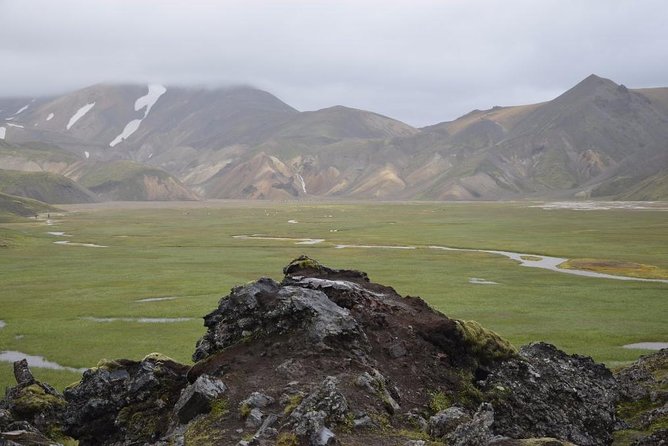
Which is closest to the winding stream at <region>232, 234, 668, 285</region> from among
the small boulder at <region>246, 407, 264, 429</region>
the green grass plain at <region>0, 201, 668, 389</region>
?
the green grass plain at <region>0, 201, 668, 389</region>

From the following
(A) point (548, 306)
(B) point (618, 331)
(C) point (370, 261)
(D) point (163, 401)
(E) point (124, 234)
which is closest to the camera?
(D) point (163, 401)

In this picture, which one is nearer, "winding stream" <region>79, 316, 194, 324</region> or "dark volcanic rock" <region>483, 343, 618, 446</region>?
"dark volcanic rock" <region>483, 343, 618, 446</region>

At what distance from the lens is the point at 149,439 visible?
56.4 feet

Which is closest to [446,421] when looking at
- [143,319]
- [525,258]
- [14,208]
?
[143,319]

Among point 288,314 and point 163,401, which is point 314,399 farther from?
point 163,401

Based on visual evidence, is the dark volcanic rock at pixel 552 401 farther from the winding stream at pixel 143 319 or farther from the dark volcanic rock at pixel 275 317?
the winding stream at pixel 143 319

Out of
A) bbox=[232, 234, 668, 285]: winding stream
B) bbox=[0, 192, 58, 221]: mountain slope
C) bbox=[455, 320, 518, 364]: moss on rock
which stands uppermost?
bbox=[0, 192, 58, 221]: mountain slope

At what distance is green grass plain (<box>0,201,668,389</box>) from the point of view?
1527 inches

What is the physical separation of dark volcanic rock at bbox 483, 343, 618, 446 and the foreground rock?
0.04m

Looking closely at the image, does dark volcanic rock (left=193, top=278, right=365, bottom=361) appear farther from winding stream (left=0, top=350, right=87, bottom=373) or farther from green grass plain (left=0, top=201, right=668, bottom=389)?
winding stream (left=0, top=350, right=87, bottom=373)

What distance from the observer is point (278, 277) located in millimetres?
63531

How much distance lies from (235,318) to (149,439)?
4.46 metres

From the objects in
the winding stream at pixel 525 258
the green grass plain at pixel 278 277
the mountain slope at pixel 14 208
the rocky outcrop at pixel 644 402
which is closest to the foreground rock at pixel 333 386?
the rocky outcrop at pixel 644 402

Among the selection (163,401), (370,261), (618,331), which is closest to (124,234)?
(370,261)
